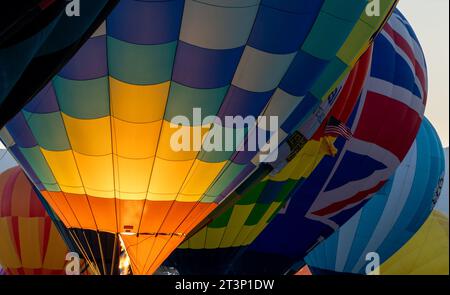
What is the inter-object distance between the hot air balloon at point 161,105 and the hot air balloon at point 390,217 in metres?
5.67

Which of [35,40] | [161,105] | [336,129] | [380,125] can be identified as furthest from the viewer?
[380,125]

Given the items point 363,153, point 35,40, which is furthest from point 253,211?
point 35,40

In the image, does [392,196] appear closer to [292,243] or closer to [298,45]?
[292,243]

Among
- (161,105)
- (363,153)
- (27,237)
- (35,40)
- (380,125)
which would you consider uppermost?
(380,125)

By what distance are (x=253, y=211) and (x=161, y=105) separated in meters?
3.35

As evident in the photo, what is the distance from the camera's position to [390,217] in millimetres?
12625

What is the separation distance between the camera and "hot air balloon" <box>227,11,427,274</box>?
10.2 m

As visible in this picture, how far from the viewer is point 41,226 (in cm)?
1111

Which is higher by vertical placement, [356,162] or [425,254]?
[425,254]

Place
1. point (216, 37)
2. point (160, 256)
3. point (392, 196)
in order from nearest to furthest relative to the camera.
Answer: point (216, 37), point (160, 256), point (392, 196)

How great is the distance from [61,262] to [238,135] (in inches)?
217

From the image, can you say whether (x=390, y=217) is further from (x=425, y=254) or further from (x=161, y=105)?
(x=161, y=105)

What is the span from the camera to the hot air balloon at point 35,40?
3.27m

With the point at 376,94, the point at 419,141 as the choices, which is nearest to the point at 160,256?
the point at 376,94
